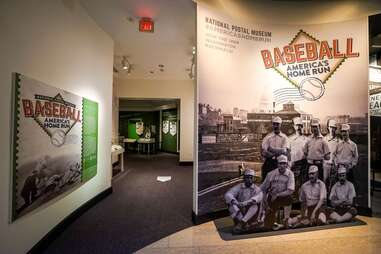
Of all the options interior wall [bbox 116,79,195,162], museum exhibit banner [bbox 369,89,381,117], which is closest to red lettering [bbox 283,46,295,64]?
museum exhibit banner [bbox 369,89,381,117]

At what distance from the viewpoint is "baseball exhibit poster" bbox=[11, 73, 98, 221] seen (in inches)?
84.9

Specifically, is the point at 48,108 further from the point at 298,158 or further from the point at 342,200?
the point at 342,200

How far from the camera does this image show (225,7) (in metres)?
3.25

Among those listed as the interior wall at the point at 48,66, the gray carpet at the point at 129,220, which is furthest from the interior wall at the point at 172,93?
the interior wall at the point at 48,66

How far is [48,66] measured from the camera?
2.64 meters

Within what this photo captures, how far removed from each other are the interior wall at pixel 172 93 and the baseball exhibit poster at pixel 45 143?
4651mm

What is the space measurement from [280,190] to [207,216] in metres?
1.11

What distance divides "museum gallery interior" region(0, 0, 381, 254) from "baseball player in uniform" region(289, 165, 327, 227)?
0.6 inches

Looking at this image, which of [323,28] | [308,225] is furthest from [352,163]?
[323,28]

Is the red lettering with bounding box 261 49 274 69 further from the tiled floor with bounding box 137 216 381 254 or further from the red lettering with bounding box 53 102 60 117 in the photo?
the red lettering with bounding box 53 102 60 117

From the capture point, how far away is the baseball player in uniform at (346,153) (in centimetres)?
337

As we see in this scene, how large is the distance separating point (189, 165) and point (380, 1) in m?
6.70

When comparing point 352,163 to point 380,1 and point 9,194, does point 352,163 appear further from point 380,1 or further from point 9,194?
point 9,194

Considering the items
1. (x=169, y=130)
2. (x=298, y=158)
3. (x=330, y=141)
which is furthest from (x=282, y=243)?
(x=169, y=130)
